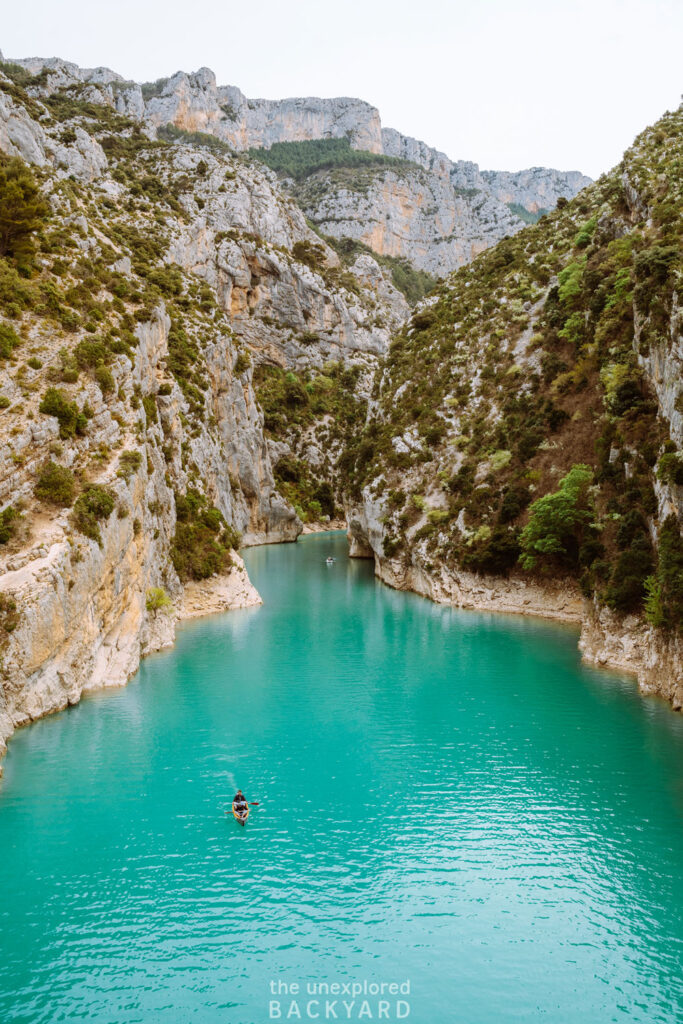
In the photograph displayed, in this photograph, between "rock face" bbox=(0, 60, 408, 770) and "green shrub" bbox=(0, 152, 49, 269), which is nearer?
"rock face" bbox=(0, 60, 408, 770)

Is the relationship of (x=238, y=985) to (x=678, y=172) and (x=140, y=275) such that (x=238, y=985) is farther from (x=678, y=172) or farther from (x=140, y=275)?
(x=140, y=275)

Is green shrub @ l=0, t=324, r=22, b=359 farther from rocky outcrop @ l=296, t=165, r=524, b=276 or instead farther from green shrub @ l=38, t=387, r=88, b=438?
rocky outcrop @ l=296, t=165, r=524, b=276

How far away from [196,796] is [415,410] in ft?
→ 174

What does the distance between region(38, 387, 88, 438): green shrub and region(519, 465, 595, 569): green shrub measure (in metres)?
30.6

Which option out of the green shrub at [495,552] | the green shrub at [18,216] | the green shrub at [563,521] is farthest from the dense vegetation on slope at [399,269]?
the green shrub at [563,521]

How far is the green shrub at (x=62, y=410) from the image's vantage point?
33.8m

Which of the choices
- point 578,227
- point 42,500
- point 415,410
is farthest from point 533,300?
point 42,500

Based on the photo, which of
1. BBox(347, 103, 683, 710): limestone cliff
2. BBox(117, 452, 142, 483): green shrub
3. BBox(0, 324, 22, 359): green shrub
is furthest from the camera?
BBox(117, 452, 142, 483): green shrub

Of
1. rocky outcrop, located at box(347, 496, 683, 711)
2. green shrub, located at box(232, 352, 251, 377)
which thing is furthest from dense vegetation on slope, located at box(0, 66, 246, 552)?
rocky outcrop, located at box(347, 496, 683, 711)

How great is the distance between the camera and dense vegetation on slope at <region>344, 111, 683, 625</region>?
120 ft

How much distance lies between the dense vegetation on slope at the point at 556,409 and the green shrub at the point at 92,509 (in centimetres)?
2633

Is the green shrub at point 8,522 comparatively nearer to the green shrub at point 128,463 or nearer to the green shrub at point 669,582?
the green shrub at point 128,463

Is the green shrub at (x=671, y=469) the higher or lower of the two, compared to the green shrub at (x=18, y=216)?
lower

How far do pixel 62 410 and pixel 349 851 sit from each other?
26161mm
